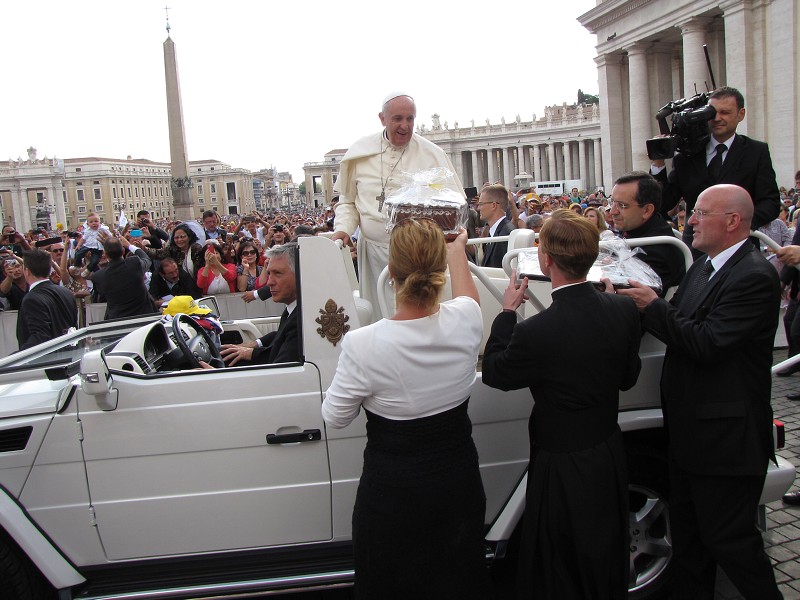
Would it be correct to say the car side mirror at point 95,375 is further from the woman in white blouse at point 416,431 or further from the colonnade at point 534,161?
the colonnade at point 534,161

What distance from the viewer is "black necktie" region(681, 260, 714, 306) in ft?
10.7

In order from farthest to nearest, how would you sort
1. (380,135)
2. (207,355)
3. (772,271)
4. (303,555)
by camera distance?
1. (380,135)
2. (207,355)
3. (303,555)
4. (772,271)

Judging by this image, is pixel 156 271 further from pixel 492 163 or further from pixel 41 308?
pixel 492 163

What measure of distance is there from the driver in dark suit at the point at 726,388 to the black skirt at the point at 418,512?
1.21 metres

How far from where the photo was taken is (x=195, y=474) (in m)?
3.26

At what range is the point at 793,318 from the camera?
26.8 feet

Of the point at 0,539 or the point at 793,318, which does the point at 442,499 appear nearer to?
the point at 0,539

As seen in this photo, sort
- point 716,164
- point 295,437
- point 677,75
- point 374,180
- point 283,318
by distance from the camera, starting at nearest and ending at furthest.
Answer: point 295,437, point 283,318, point 374,180, point 716,164, point 677,75

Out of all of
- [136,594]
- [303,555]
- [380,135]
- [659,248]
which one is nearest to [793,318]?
[659,248]

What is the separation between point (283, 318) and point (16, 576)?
192cm

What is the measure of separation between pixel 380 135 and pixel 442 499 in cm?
293

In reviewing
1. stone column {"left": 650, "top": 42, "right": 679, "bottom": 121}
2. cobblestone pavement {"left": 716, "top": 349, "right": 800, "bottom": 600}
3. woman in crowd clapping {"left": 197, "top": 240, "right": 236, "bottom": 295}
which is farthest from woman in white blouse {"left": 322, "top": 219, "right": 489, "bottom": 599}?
stone column {"left": 650, "top": 42, "right": 679, "bottom": 121}

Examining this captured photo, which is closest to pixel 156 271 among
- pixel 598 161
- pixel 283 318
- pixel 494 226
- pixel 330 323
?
pixel 494 226

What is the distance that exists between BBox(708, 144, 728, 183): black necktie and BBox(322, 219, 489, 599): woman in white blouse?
3.06 m
